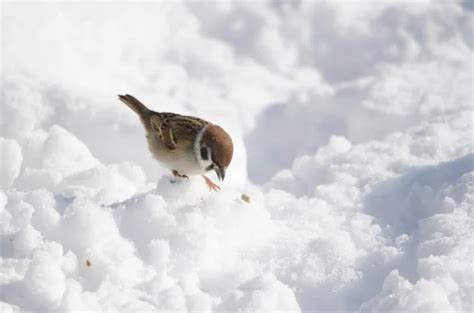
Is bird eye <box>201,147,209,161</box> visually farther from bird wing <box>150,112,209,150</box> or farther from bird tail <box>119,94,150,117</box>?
bird tail <box>119,94,150,117</box>

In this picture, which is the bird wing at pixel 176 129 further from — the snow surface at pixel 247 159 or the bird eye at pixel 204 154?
the snow surface at pixel 247 159

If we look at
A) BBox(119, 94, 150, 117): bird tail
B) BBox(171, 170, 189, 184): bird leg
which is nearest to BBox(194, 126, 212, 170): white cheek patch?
BBox(171, 170, 189, 184): bird leg

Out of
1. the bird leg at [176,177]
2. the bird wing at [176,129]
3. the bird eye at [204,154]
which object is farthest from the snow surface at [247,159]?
the bird wing at [176,129]

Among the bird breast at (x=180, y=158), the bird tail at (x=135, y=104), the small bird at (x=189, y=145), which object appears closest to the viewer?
the small bird at (x=189, y=145)

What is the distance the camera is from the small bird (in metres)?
3.48

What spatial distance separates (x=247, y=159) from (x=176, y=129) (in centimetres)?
128

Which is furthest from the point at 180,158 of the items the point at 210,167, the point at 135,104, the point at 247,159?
the point at 247,159

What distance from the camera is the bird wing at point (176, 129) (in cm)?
366

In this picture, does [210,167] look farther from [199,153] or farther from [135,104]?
[135,104]

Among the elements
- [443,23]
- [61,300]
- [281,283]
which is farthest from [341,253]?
[443,23]

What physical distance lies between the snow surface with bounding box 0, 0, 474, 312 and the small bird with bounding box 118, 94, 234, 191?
0.16m

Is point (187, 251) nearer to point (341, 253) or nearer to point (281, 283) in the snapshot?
point (281, 283)

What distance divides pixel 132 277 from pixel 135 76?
2.95m

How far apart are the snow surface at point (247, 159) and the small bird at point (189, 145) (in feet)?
0.51
